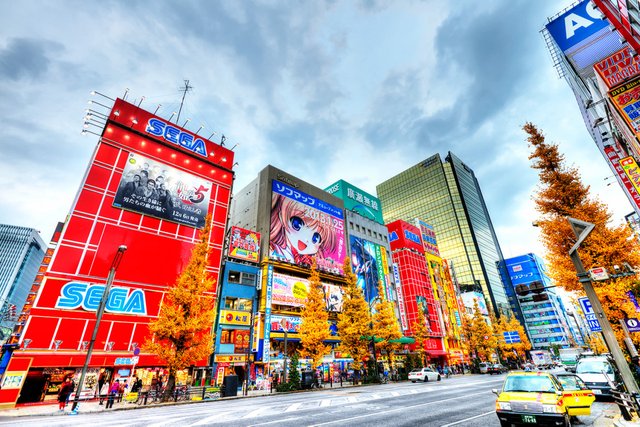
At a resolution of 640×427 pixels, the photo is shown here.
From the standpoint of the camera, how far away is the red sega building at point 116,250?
69.1 ft

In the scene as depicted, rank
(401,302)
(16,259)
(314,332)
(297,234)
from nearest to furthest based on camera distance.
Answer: (314,332), (297,234), (401,302), (16,259)

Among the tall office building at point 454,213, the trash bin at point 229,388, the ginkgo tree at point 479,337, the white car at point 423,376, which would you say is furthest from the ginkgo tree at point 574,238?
the tall office building at point 454,213

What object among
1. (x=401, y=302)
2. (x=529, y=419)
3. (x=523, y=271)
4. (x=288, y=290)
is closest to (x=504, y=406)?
(x=529, y=419)

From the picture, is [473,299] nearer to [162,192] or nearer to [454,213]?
[454,213]

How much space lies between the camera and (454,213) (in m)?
105

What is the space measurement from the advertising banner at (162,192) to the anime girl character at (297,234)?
10198 mm

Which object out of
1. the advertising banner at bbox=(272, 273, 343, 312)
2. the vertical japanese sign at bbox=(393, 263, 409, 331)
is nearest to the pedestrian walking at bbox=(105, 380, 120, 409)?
the advertising banner at bbox=(272, 273, 343, 312)

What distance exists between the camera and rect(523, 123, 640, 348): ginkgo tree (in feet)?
50.3

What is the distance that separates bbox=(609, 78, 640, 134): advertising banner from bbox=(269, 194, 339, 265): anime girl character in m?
33.6

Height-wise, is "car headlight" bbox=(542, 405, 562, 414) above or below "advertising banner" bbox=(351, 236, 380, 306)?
below

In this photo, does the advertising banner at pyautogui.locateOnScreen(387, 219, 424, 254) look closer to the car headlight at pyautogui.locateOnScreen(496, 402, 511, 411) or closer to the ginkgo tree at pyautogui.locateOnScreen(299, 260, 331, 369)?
the ginkgo tree at pyautogui.locateOnScreen(299, 260, 331, 369)

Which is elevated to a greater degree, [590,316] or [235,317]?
[235,317]

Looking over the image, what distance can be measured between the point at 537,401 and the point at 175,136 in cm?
3832

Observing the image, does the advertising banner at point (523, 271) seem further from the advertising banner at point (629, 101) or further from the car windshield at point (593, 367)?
the car windshield at point (593, 367)
